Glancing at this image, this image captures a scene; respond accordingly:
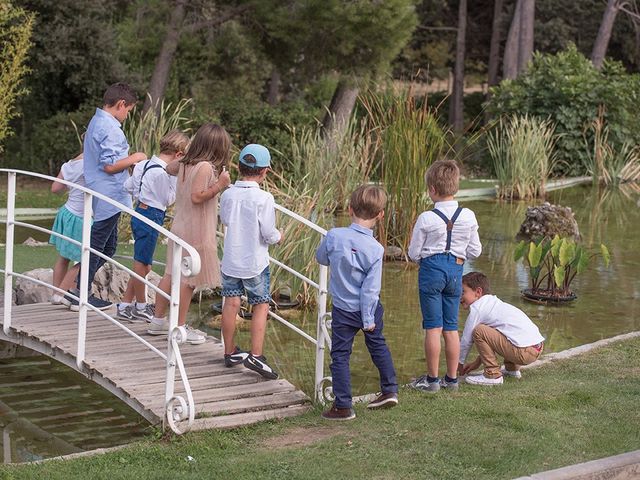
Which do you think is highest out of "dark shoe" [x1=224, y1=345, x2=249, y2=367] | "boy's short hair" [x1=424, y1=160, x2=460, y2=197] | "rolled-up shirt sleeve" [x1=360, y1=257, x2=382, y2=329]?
"boy's short hair" [x1=424, y1=160, x2=460, y2=197]

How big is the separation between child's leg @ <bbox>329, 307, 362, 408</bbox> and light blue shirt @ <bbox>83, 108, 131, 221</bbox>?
200 cm

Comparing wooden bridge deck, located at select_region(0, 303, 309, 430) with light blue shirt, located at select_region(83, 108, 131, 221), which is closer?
wooden bridge deck, located at select_region(0, 303, 309, 430)

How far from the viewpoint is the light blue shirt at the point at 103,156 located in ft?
21.9

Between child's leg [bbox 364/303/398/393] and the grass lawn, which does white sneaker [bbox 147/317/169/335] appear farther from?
child's leg [bbox 364/303/398/393]

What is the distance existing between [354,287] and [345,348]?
32 centimetres

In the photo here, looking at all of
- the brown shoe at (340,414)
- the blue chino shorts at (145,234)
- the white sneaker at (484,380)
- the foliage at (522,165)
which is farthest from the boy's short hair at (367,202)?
the foliage at (522,165)

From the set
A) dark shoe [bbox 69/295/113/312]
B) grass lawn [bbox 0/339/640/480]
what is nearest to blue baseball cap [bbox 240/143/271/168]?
grass lawn [bbox 0/339/640/480]

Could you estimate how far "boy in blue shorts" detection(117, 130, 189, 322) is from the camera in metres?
6.70

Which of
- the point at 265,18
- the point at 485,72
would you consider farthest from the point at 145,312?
the point at 485,72

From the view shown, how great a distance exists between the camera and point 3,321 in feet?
22.2

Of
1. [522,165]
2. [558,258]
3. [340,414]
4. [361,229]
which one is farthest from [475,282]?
[522,165]

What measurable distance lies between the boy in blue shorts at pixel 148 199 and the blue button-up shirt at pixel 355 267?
5.43 ft

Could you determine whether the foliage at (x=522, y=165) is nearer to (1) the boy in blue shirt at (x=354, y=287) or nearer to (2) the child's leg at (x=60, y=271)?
(2) the child's leg at (x=60, y=271)

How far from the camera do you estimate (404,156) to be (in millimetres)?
10531
